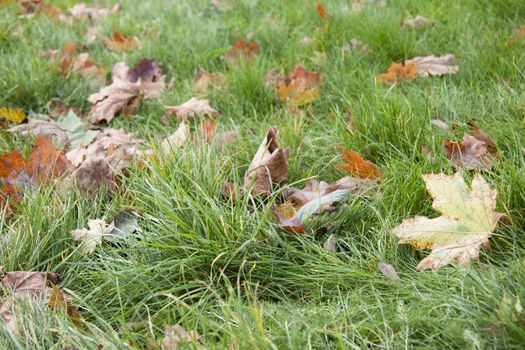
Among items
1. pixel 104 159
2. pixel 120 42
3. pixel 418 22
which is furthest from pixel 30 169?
pixel 418 22

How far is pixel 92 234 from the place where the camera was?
6.74 ft

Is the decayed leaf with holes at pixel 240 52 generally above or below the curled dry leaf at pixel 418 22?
below

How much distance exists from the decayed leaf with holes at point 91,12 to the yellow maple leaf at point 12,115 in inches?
78.8

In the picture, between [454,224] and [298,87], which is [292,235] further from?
[298,87]

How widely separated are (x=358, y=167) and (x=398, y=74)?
3.25 ft

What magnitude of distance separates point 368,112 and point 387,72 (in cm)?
81

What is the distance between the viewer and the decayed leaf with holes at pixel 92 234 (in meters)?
2.01

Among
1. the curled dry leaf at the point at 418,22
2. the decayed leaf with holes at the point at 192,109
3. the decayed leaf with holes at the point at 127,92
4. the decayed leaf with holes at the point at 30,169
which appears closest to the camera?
the decayed leaf with holes at the point at 30,169

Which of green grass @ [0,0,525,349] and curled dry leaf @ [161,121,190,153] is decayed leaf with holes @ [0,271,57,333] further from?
curled dry leaf @ [161,121,190,153]

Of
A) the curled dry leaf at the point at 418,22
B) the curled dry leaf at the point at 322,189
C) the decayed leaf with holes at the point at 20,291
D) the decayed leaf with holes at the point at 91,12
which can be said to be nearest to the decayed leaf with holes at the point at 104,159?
the decayed leaf with holes at the point at 20,291

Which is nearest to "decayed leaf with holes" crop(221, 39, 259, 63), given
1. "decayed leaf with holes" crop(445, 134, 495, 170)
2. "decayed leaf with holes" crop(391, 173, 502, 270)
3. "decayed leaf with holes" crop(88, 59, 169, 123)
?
"decayed leaf with holes" crop(88, 59, 169, 123)

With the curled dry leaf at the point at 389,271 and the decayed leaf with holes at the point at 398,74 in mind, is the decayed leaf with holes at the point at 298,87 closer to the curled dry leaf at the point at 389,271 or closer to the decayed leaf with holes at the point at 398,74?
the decayed leaf with holes at the point at 398,74

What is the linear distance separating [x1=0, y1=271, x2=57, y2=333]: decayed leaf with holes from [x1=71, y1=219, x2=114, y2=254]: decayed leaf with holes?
15 centimetres

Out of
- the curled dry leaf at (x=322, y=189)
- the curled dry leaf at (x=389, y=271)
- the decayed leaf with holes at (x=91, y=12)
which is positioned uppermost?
the curled dry leaf at (x=389, y=271)
